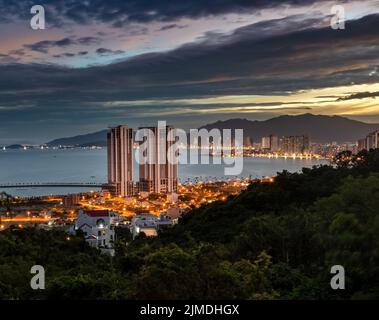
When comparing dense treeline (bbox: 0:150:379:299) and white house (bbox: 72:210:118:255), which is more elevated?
dense treeline (bbox: 0:150:379:299)

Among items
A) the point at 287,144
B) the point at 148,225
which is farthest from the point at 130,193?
the point at 287,144

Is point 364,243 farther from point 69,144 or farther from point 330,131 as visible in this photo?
point 69,144

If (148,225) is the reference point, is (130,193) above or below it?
below

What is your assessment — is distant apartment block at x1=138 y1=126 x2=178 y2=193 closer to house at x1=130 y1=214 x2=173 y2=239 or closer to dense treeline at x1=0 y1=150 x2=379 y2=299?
house at x1=130 y1=214 x2=173 y2=239

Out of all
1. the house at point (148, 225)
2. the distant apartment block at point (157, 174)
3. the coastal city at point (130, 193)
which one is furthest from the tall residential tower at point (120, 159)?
the house at point (148, 225)

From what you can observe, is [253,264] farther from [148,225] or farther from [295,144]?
[295,144]

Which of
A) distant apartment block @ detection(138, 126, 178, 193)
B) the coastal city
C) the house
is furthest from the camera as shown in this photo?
distant apartment block @ detection(138, 126, 178, 193)

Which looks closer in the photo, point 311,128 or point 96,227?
point 96,227

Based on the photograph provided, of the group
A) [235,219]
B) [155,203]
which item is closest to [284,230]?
[235,219]

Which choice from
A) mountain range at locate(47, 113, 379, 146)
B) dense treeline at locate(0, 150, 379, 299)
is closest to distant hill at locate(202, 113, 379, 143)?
mountain range at locate(47, 113, 379, 146)

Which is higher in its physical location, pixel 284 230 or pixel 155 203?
pixel 284 230

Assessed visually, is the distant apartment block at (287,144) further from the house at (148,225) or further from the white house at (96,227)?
the white house at (96,227)
